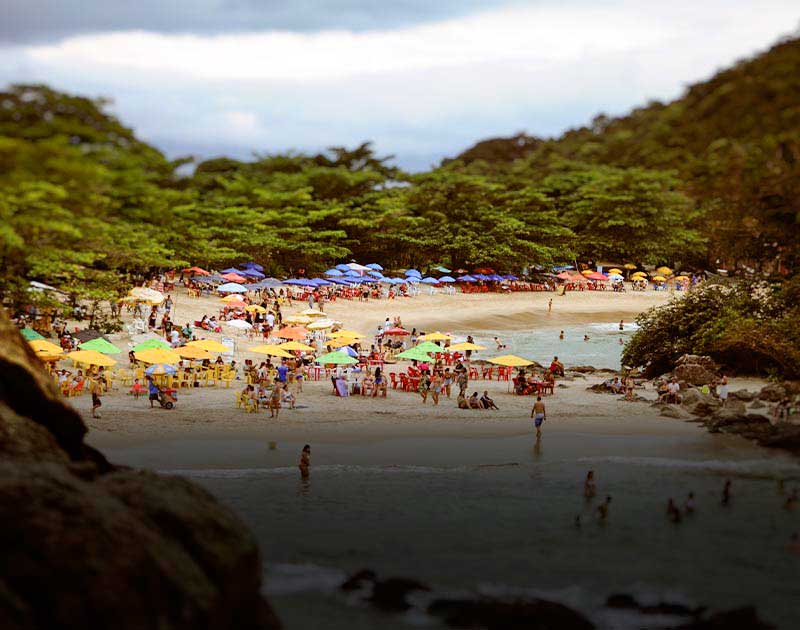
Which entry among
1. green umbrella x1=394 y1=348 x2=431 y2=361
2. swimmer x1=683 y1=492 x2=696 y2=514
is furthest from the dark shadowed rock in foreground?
green umbrella x1=394 y1=348 x2=431 y2=361

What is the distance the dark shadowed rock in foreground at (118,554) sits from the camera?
7125mm

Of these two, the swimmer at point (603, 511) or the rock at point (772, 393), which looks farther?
the rock at point (772, 393)

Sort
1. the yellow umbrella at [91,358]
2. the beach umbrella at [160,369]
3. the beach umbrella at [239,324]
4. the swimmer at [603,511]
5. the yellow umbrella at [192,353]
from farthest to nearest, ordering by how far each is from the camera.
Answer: the beach umbrella at [239,324], the yellow umbrella at [192,353], the beach umbrella at [160,369], the yellow umbrella at [91,358], the swimmer at [603,511]

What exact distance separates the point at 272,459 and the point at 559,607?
9570 millimetres

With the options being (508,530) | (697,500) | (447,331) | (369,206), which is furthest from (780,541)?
(447,331)

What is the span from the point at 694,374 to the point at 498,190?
10.6 meters

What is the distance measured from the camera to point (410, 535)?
49.1 feet

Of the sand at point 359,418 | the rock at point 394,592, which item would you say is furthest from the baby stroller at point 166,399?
the rock at point 394,592

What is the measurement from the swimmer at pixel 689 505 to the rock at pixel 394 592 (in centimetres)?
648

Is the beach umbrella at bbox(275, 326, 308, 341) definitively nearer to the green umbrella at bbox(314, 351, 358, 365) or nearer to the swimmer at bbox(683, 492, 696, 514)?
the green umbrella at bbox(314, 351, 358, 365)

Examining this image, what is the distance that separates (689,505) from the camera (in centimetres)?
1647

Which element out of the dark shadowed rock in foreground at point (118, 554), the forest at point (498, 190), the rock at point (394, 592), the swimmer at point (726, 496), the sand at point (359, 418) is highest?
the forest at point (498, 190)

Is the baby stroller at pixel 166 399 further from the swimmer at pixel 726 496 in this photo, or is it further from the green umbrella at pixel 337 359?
the swimmer at pixel 726 496

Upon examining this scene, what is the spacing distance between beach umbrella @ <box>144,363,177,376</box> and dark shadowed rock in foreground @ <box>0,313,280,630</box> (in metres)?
16.7
